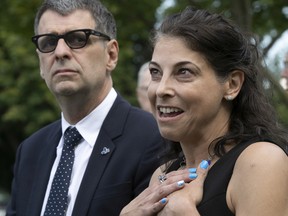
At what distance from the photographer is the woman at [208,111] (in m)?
2.84

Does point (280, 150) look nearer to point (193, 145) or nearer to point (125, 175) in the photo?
point (193, 145)

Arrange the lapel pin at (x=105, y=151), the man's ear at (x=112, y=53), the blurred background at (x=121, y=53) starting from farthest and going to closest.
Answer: the blurred background at (x=121, y=53) → the man's ear at (x=112, y=53) → the lapel pin at (x=105, y=151)

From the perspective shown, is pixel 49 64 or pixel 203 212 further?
pixel 49 64

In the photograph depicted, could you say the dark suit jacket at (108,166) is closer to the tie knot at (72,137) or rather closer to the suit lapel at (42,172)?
the suit lapel at (42,172)

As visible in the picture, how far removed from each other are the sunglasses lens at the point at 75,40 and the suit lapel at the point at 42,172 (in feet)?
2.03

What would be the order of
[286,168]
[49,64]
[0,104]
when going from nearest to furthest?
1. [286,168]
2. [49,64]
3. [0,104]

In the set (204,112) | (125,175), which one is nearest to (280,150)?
(204,112)

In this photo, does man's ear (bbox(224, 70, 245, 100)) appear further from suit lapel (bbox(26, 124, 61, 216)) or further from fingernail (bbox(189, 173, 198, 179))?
suit lapel (bbox(26, 124, 61, 216))

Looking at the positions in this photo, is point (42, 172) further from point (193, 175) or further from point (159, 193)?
point (193, 175)

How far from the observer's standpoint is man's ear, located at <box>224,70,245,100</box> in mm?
3047

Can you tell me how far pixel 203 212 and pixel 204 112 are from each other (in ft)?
1.50

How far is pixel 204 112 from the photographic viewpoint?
3014 millimetres

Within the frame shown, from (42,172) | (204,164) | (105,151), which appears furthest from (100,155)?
(204,164)

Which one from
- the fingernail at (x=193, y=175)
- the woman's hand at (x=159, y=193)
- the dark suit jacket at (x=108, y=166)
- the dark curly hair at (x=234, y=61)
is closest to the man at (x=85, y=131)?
the dark suit jacket at (x=108, y=166)
